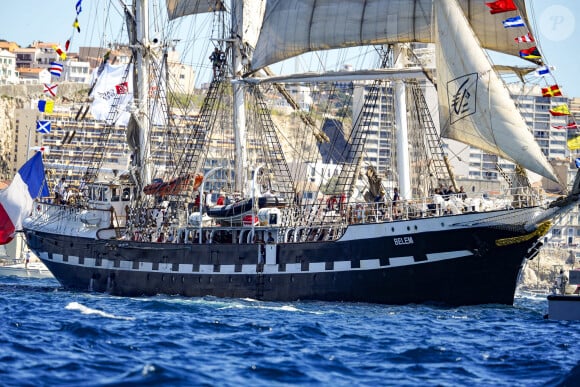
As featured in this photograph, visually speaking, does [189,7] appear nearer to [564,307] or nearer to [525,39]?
[525,39]

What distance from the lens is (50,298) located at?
1786 inches

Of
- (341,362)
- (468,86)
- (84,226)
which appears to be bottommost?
(341,362)

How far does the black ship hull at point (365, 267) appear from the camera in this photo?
41.3m

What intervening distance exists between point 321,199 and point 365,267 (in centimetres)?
502

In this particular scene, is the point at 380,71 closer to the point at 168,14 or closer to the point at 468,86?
the point at 468,86

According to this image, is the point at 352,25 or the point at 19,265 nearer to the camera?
the point at 352,25

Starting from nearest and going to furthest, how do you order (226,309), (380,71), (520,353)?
(520,353) < (226,309) < (380,71)

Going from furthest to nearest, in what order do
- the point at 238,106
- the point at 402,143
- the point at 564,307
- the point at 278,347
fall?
the point at 238,106, the point at 402,143, the point at 564,307, the point at 278,347

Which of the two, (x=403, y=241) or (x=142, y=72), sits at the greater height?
(x=142, y=72)

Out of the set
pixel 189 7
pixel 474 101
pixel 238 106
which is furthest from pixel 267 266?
pixel 189 7

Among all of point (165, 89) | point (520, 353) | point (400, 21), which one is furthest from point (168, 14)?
point (520, 353)

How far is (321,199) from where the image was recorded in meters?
46.8

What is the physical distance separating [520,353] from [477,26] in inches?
913

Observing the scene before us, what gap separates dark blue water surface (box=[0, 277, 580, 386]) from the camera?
22.2 m
